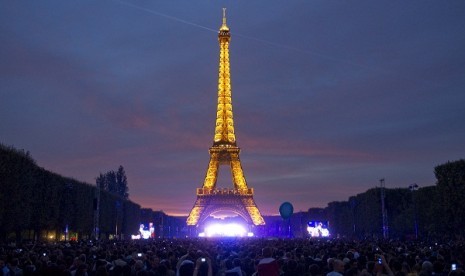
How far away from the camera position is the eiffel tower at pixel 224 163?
104062 mm

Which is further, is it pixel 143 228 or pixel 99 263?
pixel 143 228

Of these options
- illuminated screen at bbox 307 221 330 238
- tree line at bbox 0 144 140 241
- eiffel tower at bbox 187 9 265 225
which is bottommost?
illuminated screen at bbox 307 221 330 238

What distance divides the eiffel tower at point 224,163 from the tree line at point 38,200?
26.9m

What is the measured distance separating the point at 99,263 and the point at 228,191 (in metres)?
93.1

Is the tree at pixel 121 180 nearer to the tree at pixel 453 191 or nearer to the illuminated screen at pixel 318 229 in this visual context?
the illuminated screen at pixel 318 229

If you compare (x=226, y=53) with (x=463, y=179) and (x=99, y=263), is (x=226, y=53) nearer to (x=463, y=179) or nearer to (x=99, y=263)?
(x=463, y=179)

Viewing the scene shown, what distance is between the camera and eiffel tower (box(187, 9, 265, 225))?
10406 cm

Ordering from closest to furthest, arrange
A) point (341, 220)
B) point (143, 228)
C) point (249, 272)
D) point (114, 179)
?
point (249, 272) → point (143, 228) → point (341, 220) → point (114, 179)

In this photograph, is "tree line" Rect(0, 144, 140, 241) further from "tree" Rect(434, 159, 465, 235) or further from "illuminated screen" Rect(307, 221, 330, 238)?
"tree" Rect(434, 159, 465, 235)

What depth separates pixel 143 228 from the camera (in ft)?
283

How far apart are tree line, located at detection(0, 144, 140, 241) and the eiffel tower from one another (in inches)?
1061

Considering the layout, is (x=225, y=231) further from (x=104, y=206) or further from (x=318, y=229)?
(x=104, y=206)

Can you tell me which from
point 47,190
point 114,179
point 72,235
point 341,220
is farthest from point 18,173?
point 114,179

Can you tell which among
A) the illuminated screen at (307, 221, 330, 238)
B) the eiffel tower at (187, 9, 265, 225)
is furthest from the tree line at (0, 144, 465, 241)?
the eiffel tower at (187, 9, 265, 225)
